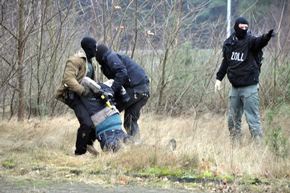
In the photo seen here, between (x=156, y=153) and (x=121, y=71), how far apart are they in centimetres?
169

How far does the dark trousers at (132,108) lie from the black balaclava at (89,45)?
0.77 meters

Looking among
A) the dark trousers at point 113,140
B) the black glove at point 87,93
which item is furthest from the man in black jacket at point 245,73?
the black glove at point 87,93

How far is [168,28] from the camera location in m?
13.5

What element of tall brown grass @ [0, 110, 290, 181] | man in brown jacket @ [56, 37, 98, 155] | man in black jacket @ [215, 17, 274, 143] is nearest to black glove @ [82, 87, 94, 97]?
man in brown jacket @ [56, 37, 98, 155]

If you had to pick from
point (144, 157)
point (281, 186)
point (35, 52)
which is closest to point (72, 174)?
point (144, 157)

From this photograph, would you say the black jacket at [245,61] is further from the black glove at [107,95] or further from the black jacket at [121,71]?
the black glove at [107,95]

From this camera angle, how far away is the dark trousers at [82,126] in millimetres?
8195

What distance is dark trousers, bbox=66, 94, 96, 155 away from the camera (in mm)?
8195

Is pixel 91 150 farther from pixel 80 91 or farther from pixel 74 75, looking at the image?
pixel 74 75

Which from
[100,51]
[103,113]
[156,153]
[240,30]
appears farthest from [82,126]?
[240,30]

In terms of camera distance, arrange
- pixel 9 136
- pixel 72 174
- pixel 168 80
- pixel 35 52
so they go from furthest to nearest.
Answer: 1. pixel 168 80
2. pixel 35 52
3. pixel 9 136
4. pixel 72 174

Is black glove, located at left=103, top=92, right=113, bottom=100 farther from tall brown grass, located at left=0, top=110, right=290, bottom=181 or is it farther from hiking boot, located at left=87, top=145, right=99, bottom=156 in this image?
tall brown grass, located at left=0, top=110, right=290, bottom=181

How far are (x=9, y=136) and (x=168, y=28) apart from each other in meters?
4.89

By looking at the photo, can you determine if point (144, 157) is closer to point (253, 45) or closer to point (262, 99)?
point (253, 45)
